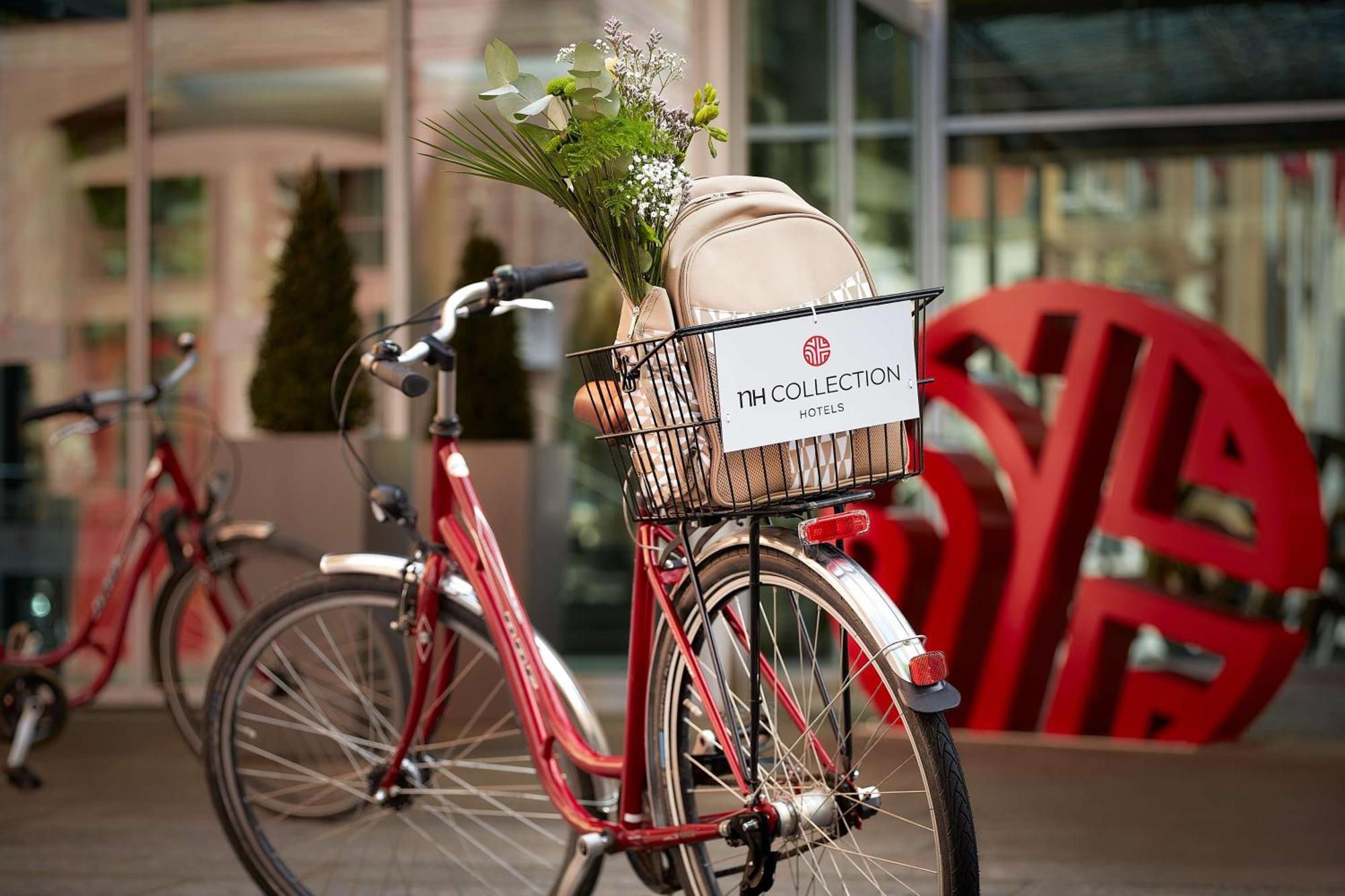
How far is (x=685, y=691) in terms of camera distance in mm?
2396

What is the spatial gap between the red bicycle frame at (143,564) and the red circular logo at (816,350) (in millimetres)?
2455

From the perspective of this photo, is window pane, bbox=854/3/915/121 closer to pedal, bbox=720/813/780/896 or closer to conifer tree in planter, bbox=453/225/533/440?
conifer tree in planter, bbox=453/225/533/440

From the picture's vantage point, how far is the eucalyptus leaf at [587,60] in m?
2.10

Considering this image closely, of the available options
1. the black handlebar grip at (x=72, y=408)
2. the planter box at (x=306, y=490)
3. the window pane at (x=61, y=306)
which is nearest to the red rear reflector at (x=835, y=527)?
the black handlebar grip at (x=72, y=408)

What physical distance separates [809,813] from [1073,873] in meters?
1.45

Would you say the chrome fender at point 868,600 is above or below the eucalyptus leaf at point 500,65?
below

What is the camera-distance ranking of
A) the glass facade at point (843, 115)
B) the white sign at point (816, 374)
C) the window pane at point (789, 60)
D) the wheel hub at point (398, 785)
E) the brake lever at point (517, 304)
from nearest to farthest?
the white sign at point (816, 374), the brake lever at point (517, 304), the wheel hub at point (398, 785), the window pane at point (789, 60), the glass facade at point (843, 115)

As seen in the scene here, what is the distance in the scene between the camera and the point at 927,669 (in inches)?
77.2

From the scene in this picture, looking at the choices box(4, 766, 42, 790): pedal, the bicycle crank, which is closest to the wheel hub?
box(4, 766, 42, 790): pedal

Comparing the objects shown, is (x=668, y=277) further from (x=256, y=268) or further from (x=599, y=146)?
(x=256, y=268)

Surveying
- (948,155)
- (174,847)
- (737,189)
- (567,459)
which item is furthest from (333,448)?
(948,155)

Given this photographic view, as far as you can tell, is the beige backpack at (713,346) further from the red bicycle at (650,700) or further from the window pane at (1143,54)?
the window pane at (1143,54)

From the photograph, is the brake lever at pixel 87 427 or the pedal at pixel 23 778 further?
the brake lever at pixel 87 427

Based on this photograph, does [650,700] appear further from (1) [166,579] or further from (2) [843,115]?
(2) [843,115]
